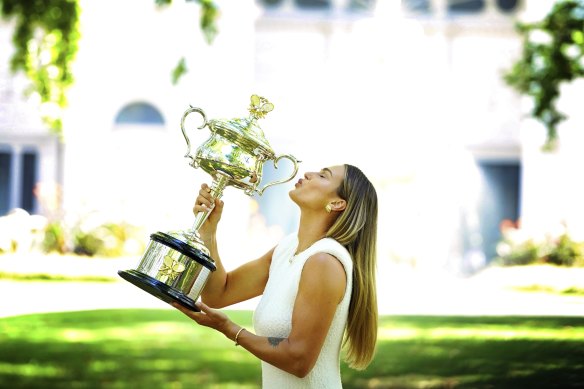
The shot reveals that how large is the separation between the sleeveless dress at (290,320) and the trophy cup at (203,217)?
0.19m

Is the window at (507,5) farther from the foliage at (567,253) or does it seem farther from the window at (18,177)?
the window at (18,177)

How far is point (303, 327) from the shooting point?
2.74 m

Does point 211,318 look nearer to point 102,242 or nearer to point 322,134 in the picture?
point 102,242

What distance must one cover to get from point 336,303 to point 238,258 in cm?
1338

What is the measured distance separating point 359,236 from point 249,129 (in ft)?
1.51

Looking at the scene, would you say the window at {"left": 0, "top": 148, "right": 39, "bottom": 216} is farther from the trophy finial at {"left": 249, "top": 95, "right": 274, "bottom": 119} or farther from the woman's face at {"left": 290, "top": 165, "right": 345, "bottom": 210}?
the woman's face at {"left": 290, "top": 165, "right": 345, "bottom": 210}

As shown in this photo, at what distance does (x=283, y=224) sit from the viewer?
66.6 ft

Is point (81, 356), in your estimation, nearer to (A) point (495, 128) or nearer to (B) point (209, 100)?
(B) point (209, 100)

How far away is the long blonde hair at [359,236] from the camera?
9.47 ft

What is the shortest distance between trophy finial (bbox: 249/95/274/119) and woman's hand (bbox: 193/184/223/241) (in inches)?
10.2

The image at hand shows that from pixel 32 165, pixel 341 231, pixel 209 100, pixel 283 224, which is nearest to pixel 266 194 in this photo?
pixel 283 224

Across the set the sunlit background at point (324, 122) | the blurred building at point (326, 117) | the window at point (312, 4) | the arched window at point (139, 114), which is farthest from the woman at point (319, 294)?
the window at point (312, 4)

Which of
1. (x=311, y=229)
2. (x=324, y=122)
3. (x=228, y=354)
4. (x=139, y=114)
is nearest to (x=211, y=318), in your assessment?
(x=311, y=229)

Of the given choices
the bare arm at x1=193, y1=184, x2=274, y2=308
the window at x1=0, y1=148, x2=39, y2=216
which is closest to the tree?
the bare arm at x1=193, y1=184, x2=274, y2=308
